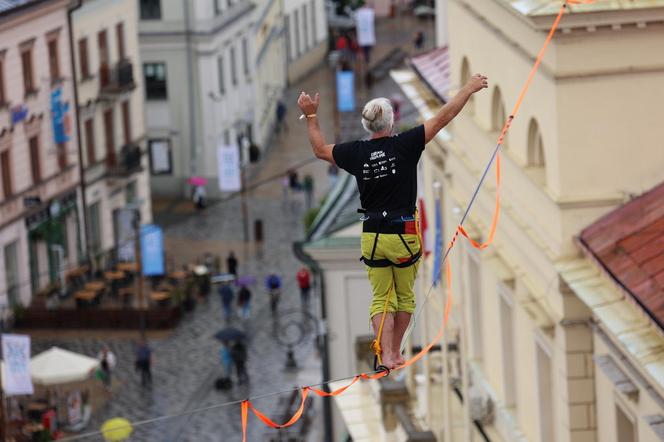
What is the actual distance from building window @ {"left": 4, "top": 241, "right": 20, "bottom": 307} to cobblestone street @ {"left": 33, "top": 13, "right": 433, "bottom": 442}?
101 inches

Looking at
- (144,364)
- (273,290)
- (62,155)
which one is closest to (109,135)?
(62,155)

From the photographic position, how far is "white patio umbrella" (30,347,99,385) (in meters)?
54.4

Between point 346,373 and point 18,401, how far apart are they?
30.9 feet

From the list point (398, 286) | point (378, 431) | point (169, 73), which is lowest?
point (378, 431)

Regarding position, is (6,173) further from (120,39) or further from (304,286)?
(120,39)

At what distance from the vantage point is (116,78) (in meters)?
77.8

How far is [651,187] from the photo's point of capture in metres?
27.4

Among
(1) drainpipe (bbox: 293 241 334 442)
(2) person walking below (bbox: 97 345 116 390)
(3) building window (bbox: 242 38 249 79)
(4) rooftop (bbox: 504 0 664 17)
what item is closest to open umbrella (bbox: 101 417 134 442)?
(1) drainpipe (bbox: 293 241 334 442)

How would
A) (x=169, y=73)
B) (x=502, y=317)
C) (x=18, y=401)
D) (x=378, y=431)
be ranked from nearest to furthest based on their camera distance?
1. (x=502, y=317)
2. (x=378, y=431)
3. (x=18, y=401)
4. (x=169, y=73)

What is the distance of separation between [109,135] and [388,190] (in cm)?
5974

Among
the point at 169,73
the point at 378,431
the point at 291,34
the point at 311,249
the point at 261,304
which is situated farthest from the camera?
the point at 291,34

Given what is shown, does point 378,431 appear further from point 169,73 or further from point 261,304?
point 169,73

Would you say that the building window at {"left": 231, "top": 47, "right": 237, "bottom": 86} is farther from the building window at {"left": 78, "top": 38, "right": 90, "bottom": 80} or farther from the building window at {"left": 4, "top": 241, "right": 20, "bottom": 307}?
the building window at {"left": 4, "top": 241, "right": 20, "bottom": 307}

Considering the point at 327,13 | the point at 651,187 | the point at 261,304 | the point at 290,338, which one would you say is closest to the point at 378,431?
the point at 651,187
